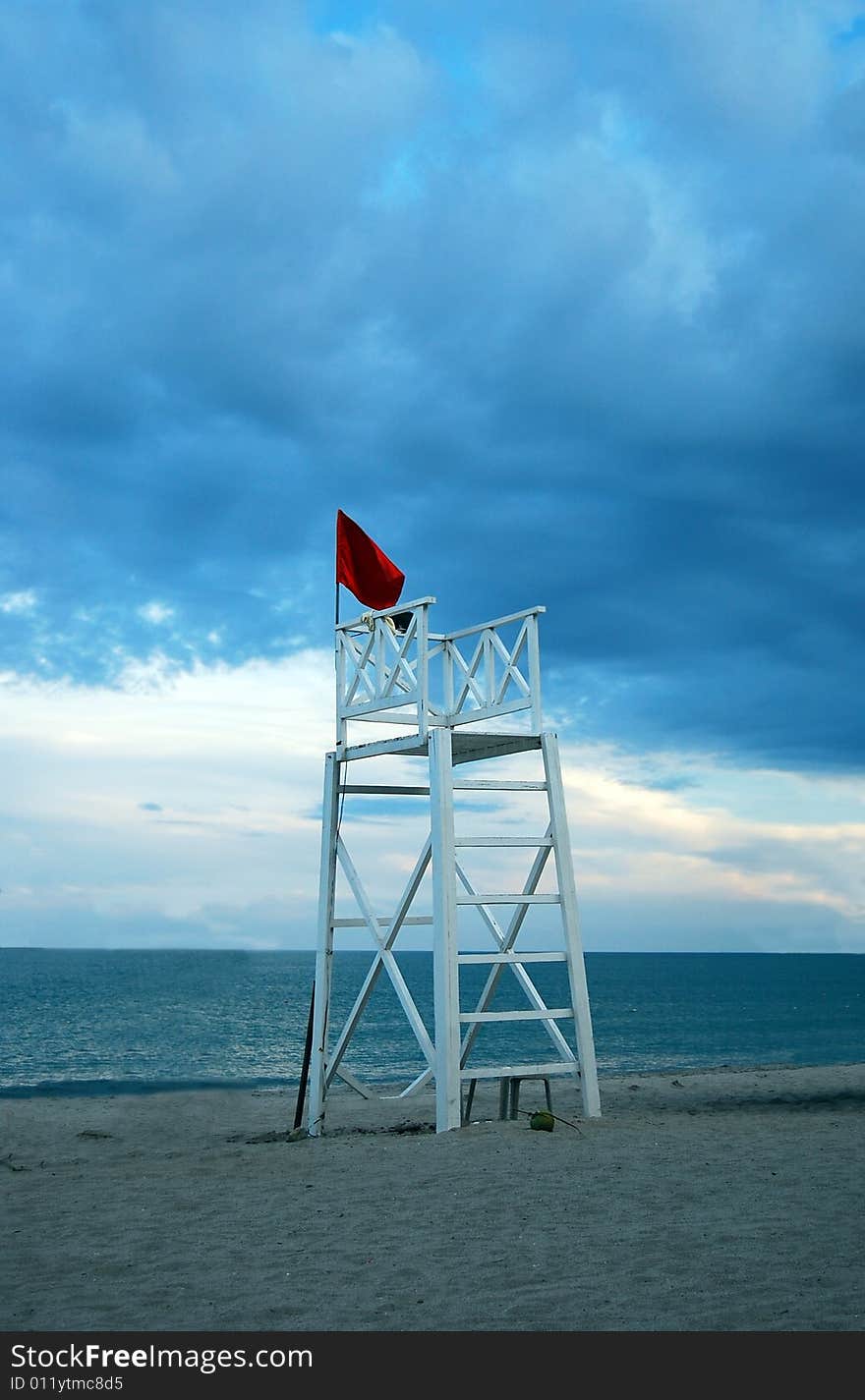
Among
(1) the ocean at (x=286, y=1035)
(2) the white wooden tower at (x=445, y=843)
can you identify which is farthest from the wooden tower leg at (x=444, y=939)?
(1) the ocean at (x=286, y=1035)

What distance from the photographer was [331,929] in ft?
52.6

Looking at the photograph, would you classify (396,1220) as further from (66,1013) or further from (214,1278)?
(66,1013)

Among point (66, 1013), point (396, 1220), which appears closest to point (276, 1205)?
point (396, 1220)

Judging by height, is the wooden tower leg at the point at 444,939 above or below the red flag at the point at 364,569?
below

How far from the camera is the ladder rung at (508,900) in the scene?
46.4ft

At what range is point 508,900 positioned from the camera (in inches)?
564

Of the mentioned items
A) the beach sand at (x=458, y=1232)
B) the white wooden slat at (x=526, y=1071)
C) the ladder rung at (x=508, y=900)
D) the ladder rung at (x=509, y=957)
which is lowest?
the beach sand at (x=458, y=1232)

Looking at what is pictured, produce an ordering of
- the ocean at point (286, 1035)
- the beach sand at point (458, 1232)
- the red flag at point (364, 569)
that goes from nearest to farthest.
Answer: the beach sand at point (458, 1232)
the red flag at point (364, 569)
the ocean at point (286, 1035)

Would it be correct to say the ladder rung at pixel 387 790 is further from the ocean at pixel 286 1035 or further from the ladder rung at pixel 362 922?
the ocean at pixel 286 1035

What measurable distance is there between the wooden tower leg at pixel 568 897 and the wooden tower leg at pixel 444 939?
56.6 inches

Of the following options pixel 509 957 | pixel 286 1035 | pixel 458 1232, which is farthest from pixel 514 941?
pixel 286 1035

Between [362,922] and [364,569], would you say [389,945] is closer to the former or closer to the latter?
[362,922]

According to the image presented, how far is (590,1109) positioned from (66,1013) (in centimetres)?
6638

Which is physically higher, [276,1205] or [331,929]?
[331,929]
